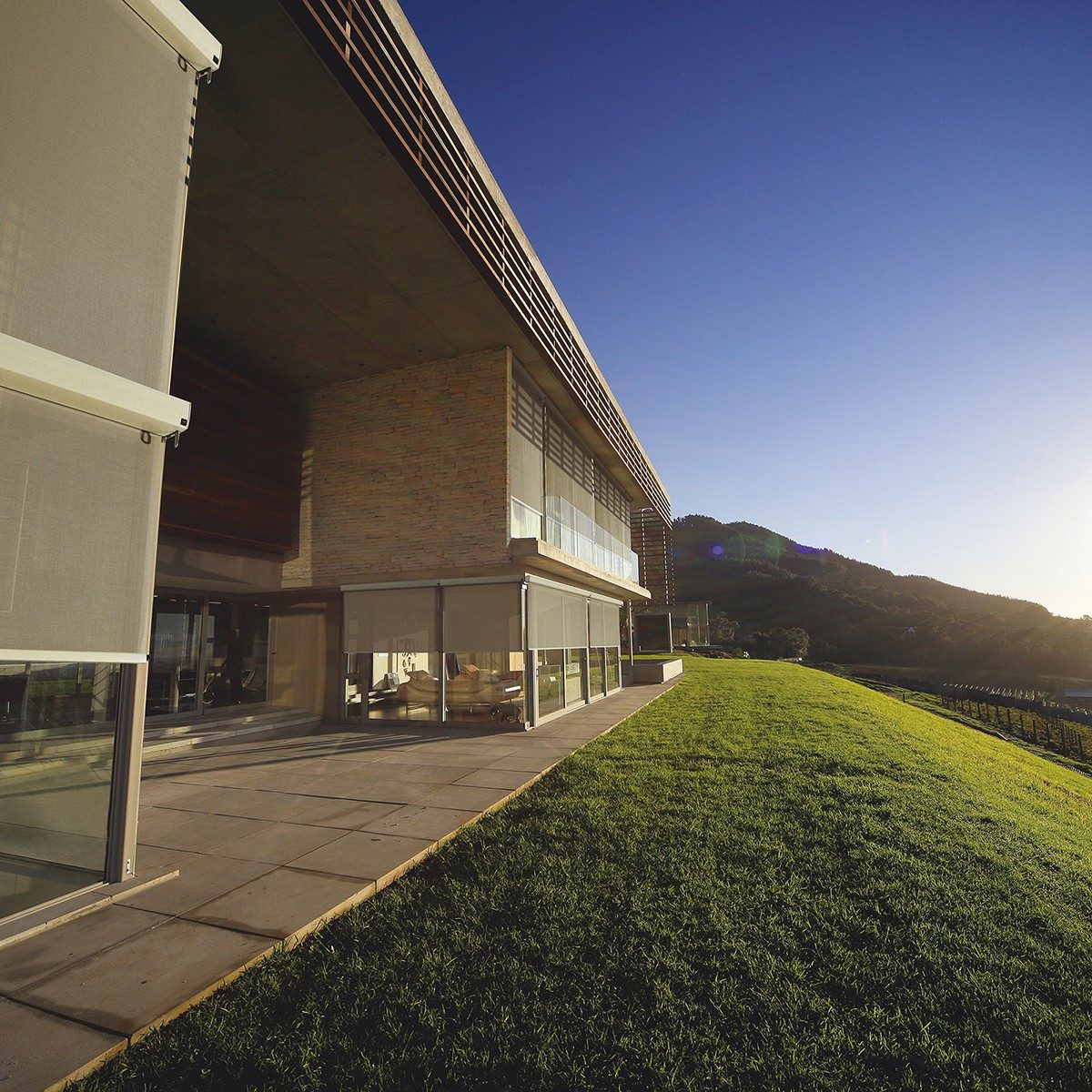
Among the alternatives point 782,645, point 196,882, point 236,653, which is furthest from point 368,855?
point 782,645

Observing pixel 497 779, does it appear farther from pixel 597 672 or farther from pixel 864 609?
pixel 864 609

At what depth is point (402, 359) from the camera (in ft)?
37.1

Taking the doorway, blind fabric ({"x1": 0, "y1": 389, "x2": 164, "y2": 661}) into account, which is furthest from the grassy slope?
the doorway

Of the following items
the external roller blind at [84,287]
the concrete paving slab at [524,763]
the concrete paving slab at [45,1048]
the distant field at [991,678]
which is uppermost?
the external roller blind at [84,287]

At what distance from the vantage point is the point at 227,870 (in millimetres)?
4254

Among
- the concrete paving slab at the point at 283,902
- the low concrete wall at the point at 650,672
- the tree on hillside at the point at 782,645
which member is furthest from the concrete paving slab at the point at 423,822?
the tree on hillside at the point at 782,645

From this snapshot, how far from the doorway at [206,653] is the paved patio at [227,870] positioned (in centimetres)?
188

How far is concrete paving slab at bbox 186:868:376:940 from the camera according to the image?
11.2 ft

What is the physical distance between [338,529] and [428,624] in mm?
2574

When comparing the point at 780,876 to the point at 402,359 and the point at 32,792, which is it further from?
the point at 402,359

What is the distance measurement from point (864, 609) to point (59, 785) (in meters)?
86.0

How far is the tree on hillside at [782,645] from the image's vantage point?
56281mm

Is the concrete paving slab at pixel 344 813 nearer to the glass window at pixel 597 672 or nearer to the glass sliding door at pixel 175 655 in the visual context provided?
the glass sliding door at pixel 175 655

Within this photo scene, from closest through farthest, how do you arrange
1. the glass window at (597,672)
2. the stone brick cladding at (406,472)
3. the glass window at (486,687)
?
the stone brick cladding at (406,472)
the glass window at (486,687)
the glass window at (597,672)
